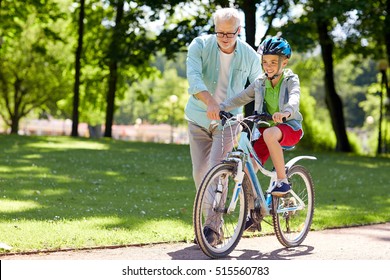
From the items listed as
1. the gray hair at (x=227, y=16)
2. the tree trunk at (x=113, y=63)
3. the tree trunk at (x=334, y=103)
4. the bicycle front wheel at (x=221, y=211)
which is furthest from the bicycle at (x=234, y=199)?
the tree trunk at (x=334, y=103)

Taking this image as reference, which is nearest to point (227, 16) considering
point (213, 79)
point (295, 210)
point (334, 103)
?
point (213, 79)

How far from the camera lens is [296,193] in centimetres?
754

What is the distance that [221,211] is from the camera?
6.55 metres

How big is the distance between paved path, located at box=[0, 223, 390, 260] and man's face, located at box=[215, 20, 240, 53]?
74.1 inches

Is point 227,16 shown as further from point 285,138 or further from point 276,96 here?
point 285,138

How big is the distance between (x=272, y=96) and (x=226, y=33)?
2.35ft

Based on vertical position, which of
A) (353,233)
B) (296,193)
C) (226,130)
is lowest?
(353,233)

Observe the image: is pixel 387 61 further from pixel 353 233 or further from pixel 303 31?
pixel 353 233

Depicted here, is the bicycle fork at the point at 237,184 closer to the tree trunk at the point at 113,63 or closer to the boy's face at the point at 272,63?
the boy's face at the point at 272,63

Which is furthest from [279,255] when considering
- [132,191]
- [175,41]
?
[175,41]

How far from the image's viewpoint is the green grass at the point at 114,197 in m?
7.54

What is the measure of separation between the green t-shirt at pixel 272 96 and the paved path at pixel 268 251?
1319mm

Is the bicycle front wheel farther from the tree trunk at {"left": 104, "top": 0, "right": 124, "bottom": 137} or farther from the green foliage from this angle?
the green foliage

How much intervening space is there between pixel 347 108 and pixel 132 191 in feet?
338
